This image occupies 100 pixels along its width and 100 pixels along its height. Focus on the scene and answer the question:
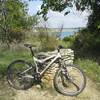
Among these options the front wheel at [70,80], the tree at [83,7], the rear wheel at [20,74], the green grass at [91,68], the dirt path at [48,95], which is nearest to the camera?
the dirt path at [48,95]

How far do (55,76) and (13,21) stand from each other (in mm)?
16295

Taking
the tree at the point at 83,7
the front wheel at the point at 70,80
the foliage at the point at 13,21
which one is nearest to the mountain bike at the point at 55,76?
the front wheel at the point at 70,80

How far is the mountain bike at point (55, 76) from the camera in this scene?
926 cm

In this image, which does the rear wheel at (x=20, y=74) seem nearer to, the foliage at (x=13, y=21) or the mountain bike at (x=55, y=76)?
the mountain bike at (x=55, y=76)

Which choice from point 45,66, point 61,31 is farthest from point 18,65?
point 61,31

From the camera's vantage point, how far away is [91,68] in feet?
37.6

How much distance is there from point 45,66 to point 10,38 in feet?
53.3

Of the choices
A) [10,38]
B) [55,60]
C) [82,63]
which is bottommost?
[10,38]

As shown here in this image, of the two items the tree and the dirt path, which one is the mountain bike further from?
the tree

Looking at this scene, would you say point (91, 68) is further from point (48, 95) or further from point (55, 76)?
point (48, 95)

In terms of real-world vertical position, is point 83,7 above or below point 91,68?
above

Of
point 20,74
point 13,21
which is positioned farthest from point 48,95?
point 13,21

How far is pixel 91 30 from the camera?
15.0 m

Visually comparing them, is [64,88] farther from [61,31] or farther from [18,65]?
[61,31]
